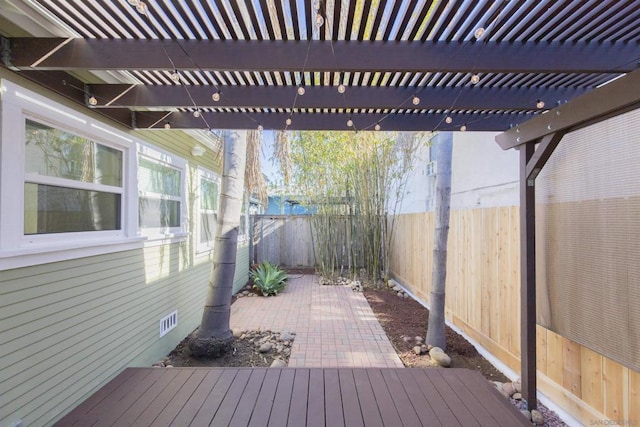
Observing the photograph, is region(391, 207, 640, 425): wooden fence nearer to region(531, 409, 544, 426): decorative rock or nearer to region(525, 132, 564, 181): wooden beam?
region(531, 409, 544, 426): decorative rock

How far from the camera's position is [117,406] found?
7.13 ft

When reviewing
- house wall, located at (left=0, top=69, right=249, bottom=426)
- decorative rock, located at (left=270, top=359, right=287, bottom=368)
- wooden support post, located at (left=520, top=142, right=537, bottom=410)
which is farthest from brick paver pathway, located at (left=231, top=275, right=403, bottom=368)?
house wall, located at (left=0, top=69, right=249, bottom=426)

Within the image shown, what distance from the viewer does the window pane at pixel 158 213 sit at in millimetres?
3396

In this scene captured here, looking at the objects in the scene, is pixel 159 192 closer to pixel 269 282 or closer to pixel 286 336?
pixel 286 336

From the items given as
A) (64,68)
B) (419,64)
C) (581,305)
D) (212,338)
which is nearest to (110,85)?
(64,68)

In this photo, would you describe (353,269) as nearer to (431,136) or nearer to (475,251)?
(431,136)

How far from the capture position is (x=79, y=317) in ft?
7.84

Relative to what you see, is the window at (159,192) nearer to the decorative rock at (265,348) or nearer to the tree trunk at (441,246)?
the decorative rock at (265,348)

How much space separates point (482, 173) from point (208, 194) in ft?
13.9

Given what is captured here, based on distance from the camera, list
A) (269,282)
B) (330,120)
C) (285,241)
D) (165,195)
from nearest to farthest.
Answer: (330,120) → (165,195) → (269,282) → (285,241)

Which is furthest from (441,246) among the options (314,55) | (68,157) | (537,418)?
(68,157)

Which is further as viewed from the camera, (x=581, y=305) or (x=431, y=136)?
(x=431, y=136)

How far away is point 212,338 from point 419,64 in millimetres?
3359

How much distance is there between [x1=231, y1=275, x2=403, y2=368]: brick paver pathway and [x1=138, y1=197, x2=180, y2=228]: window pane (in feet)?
5.70
